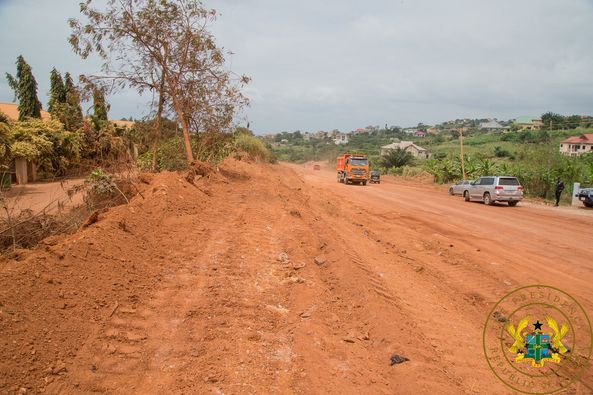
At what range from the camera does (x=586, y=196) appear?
928 inches

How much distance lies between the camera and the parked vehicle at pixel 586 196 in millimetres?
23362

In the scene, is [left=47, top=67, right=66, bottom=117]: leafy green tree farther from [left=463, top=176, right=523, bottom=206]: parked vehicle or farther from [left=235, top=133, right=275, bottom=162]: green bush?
[left=463, top=176, right=523, bottom=206]: parked vehicle

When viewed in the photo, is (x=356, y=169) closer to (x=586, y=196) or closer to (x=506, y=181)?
(x=506, y=181)

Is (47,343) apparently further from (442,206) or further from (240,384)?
(442,206)

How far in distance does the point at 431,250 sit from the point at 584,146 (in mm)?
62899

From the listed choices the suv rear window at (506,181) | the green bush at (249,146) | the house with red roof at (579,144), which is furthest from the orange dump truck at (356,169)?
the house with red roof at (579,144)

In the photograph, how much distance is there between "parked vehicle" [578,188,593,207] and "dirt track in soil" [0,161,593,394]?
1650 cm

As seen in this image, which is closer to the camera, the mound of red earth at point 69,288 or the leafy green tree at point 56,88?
the mound of red earth at point 69,288

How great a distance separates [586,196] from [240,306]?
25.5 m

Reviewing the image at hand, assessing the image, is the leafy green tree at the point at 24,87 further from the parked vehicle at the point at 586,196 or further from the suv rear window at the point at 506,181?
the parked vehicle at the point at 586,196

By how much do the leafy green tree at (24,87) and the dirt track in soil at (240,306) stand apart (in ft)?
80.6

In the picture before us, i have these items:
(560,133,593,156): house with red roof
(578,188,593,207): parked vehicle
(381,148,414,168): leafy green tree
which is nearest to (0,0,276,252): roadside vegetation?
(578,188,593,207): parked vehicle

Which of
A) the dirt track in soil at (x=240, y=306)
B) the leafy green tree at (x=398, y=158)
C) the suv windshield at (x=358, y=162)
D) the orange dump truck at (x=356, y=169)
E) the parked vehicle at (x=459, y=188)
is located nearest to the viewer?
the dirt track in soil at (x=240, y=306)

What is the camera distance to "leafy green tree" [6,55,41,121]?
2845 centimetres
